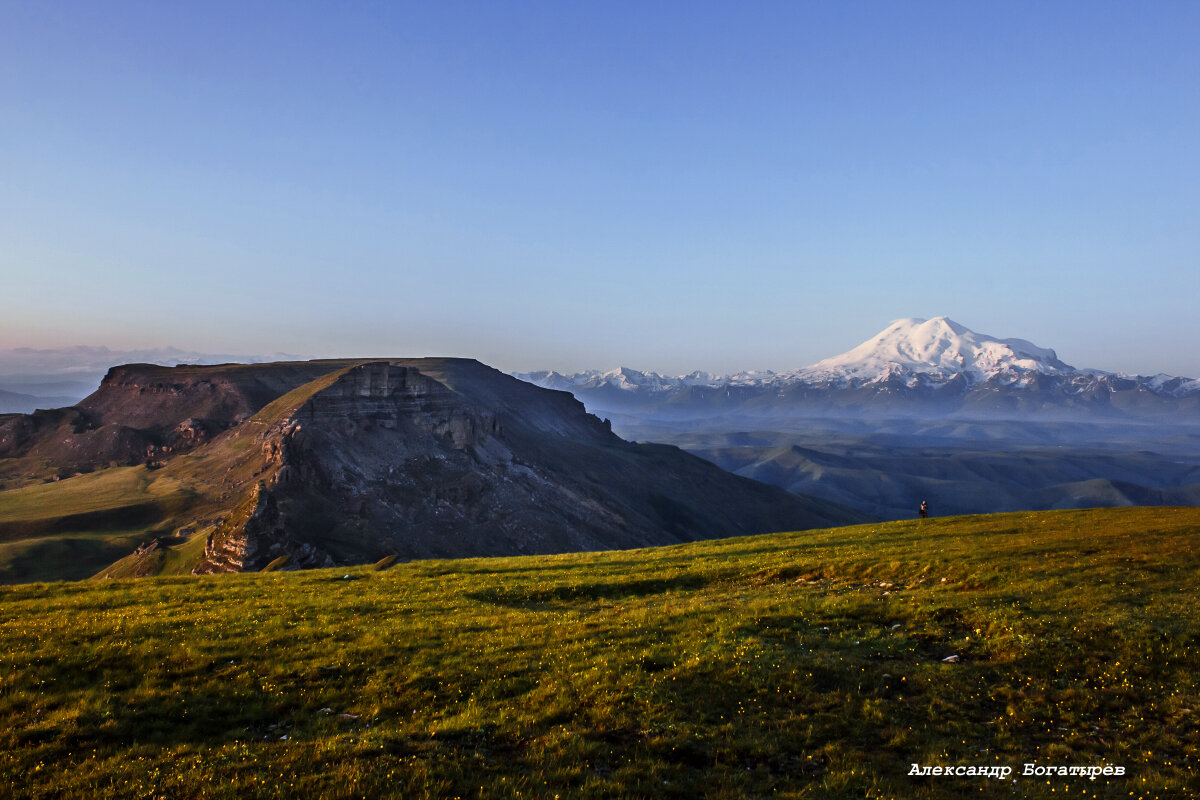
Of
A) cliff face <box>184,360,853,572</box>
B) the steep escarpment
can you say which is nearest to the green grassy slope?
cliff face <box>184,360,853,572</box>

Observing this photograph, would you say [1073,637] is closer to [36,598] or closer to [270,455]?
[36,598]

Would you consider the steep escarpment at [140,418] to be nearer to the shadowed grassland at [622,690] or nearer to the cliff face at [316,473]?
the cliff face at [316,473]

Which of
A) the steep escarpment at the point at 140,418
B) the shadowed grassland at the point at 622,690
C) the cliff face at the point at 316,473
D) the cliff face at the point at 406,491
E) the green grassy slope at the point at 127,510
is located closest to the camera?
the shadowed grassland at the point at 622,690

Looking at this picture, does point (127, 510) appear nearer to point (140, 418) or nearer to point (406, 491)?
point (406, 491)

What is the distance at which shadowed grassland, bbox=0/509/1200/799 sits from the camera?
11.3m

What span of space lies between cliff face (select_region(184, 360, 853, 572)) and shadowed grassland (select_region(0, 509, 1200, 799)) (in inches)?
2475

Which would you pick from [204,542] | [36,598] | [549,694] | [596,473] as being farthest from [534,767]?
[596,473]

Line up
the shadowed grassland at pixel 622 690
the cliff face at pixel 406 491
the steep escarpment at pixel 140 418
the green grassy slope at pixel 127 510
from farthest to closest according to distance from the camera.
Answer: the steep escarpment at pixel 140 418 → the cliff face at pixel 406 491 → the green grassy slope at pixel 127 510 → the shadowed grassland at pixel 622 690

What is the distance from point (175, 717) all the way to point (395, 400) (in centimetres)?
13630

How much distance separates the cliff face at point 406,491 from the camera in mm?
87812

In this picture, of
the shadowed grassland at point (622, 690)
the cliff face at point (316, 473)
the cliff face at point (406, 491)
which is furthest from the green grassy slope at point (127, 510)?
the shadowed grassland at point (622, 690)

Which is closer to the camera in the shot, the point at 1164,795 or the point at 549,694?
the point at 1164,795

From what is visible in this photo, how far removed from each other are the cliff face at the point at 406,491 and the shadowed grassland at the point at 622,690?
62.9 m

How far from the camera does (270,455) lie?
114m
